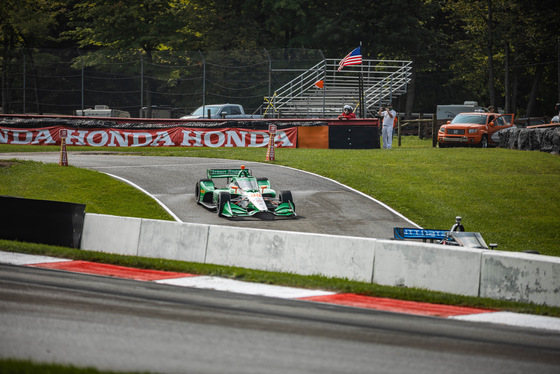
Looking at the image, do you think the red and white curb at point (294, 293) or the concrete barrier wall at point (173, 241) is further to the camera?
the concrete barrier wall at point (173, 241)

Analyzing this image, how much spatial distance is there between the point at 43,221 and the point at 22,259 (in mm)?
1962

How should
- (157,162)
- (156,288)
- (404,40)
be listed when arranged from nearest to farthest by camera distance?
(156,288) < (157,162) < (404,40)

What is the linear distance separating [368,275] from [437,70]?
198 ft

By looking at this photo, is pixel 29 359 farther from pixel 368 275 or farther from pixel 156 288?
pixel 368 275

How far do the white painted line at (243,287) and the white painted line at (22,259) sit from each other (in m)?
2.37

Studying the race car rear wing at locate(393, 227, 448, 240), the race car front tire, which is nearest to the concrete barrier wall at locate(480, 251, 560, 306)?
the race car rear wing at locate(393, 227, 448, 240)

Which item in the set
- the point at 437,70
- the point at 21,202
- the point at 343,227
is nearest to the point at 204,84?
the point at 343,227

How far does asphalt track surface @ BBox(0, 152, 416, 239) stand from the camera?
15836mm

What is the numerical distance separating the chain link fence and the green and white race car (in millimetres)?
17875

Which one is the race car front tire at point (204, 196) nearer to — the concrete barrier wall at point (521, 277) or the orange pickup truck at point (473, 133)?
the concrete barrier wall at point (521, 277)

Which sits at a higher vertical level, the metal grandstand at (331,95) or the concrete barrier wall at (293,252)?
the metal grandstand at (331,95)

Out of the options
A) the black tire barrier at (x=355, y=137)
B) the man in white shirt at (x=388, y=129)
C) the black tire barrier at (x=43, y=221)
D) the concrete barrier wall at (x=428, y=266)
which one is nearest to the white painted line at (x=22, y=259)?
the black tire barrier at (x=43, y=221)

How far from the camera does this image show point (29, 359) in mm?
5453

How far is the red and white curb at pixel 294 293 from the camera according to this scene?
25.9 ft
